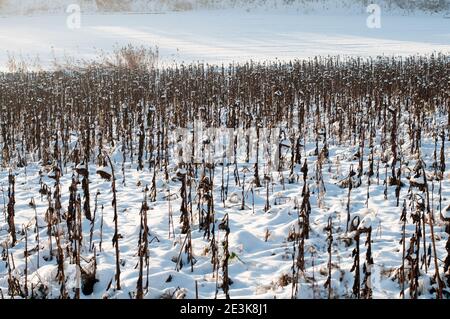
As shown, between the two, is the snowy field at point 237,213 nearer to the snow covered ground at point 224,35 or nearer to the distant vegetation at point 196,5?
the snow covered ground at point 224,35

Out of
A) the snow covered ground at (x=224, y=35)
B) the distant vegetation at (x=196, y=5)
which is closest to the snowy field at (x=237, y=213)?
the snow covered ground at (x=224, y=35)

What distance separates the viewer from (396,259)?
11.3ft

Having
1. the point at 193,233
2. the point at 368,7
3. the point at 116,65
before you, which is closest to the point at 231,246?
the point at 193,233

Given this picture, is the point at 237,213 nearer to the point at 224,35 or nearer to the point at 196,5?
the point at 224,35

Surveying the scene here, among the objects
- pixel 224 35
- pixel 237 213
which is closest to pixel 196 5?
pixel 224 35

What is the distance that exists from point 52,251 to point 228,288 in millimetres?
1625

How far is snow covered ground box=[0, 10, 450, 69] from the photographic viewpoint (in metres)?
23.0

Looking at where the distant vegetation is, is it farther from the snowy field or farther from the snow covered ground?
the snowy field

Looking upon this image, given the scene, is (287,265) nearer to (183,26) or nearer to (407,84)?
(407,84)

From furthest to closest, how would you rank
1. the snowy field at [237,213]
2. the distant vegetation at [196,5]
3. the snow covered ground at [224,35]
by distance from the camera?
the distant vegetation at [196,5], the snow covered ground at [224,35], the snowy field at [237,213]

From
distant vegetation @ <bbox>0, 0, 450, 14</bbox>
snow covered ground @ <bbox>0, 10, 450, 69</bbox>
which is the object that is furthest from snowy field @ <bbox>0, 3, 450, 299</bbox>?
distant vegetation @ <bbox>0, 0, 450, 14</bbox>

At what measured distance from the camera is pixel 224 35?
29.6 meters

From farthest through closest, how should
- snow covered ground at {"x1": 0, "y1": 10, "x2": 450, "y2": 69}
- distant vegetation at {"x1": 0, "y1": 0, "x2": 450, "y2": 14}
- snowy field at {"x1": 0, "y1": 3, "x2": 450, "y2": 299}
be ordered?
distant vegetation at {"x1": 0, "y1": 0, "x2": 450, "y2": 14}, snow covered ground at {"x1": 0, "y1": 10, "x2": 450, "y2": 69}, snowy field at {"x1": 0, "y1": 3, "x2": 450, "y2": 299}

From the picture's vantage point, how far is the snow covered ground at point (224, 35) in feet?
75.3
